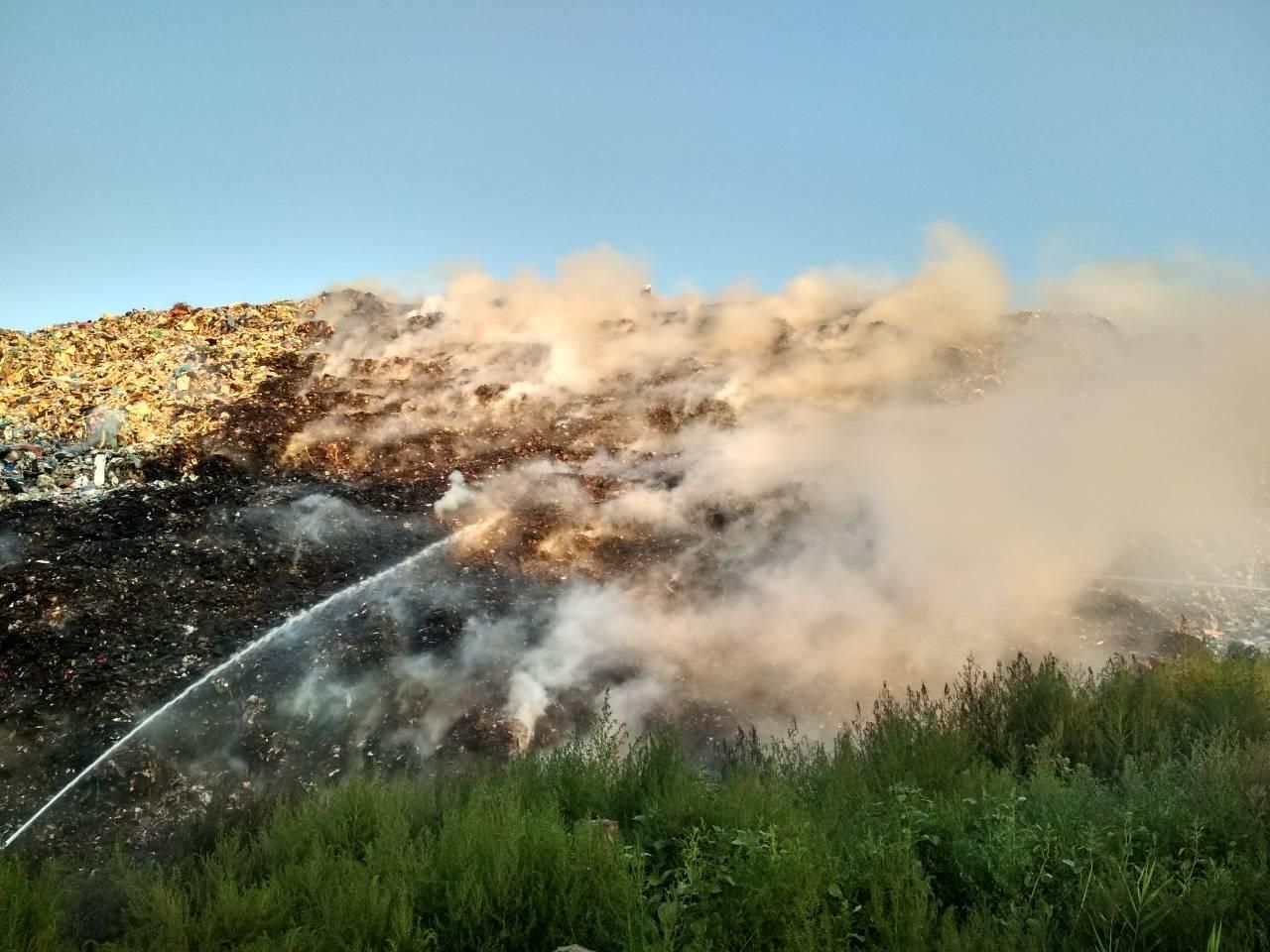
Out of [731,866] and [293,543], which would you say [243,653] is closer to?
[293,543]

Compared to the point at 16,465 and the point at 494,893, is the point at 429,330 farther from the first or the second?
the point at 494,893

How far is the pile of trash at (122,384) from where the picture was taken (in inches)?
420

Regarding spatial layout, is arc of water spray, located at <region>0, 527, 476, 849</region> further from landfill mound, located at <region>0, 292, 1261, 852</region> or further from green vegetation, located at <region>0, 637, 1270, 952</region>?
green vegetation, located at <region>0, 637, 1270, 952</region>

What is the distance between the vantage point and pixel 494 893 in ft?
12.0

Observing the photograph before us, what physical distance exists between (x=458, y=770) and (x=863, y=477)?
6.99 m

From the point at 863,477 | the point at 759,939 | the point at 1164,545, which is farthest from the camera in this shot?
the point at 863,477

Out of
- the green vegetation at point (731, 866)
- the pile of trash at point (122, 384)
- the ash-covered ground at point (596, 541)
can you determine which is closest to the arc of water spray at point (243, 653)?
the ash-covered ground at point (596, 541)

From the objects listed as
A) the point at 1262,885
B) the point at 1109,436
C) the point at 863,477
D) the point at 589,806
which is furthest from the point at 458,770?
the point at 1109,436

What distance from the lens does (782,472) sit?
450 inches

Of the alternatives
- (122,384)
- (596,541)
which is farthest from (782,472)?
(122,384)

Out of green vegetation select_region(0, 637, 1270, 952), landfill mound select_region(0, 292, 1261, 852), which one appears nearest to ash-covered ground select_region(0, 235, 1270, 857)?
landfill mound select_region(0, 292, 1261, 852)

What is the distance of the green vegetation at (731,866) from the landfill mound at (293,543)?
1723mm

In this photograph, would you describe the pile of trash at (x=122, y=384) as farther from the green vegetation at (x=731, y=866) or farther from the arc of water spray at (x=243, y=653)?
the green vegetation at (x=731, y=866)

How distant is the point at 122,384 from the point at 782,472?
9.95 m
